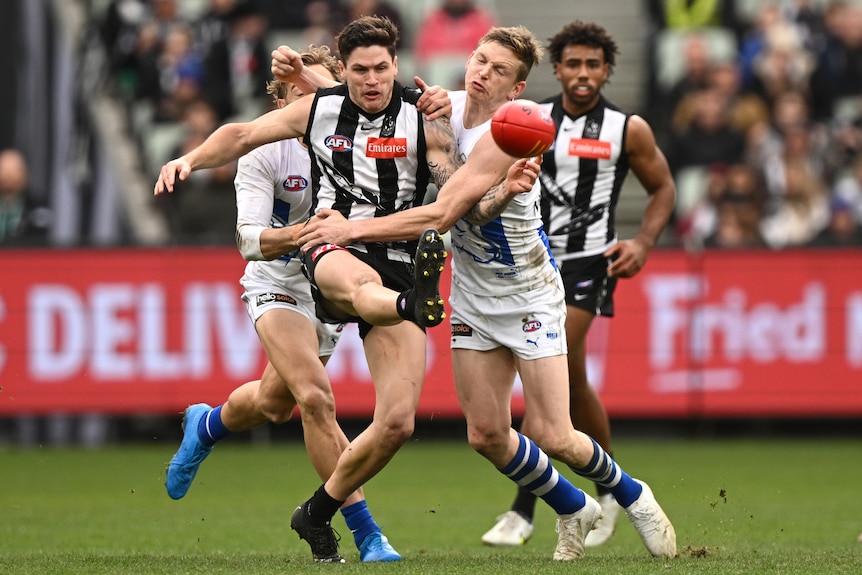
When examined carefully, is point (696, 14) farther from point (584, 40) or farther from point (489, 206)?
point (489, 206)

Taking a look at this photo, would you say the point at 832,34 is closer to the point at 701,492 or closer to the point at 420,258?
the point at 701,492

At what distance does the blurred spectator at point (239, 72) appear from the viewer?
16.0 metres

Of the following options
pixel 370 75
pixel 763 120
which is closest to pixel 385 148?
pixel 370 75

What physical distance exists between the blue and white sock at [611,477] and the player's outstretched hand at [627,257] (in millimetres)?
1682

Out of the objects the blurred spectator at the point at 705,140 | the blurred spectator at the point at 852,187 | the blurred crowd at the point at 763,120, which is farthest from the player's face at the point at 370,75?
the blurred spectator at the point at 852,187

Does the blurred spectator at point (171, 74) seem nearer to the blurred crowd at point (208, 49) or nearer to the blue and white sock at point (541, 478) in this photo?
the blurred crowd at point (208, 49)

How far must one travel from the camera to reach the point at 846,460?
12.9 m

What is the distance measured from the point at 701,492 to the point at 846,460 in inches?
113

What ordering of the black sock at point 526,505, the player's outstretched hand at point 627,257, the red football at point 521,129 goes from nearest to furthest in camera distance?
1. the red football at point 521,129
2. the black sock at point 526,505
3. the player's outstretched hand at point 627,257

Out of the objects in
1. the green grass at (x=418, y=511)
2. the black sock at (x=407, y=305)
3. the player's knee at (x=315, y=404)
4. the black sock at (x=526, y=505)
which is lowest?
the green grass at (x=418, y=511)

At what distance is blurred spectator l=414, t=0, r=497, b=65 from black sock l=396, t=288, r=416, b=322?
9.92 meters

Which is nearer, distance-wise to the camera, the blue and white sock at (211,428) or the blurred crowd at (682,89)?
the blue and white sock at (211,428)

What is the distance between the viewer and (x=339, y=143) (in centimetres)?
703

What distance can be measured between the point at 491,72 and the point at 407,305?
136 centimetres
